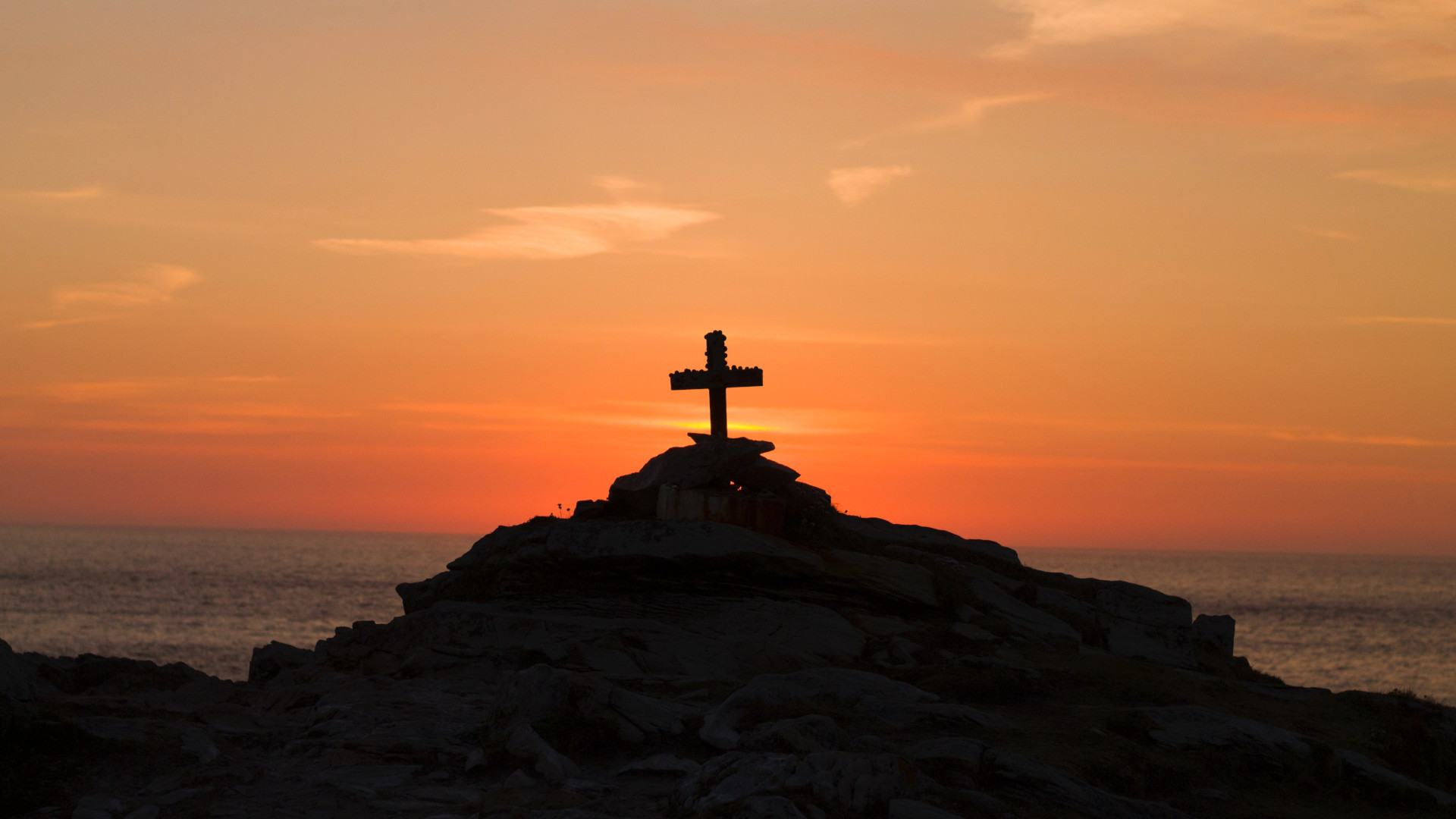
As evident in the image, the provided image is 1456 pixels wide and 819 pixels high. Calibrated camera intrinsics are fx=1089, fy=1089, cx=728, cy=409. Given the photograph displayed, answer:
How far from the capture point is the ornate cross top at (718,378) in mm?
25578

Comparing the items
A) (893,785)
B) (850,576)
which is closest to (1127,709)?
(893,785)

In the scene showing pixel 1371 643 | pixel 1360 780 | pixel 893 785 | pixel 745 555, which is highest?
pixel 745 555

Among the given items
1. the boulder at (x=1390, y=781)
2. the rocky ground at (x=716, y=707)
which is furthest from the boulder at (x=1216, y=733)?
the boulder at (x=1390, y=781)

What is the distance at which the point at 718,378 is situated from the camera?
2556cm

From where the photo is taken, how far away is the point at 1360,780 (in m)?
14.6

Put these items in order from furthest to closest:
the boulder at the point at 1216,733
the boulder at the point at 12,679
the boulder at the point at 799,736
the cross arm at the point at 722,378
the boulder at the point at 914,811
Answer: the cross arm at the point at 722,378
the boulder at the point at 1216,733
the boulder at the point at 12,679
the boulder at the point at 799,736
the boulder at the point at 914,811

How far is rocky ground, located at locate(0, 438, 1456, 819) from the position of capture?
1228cm

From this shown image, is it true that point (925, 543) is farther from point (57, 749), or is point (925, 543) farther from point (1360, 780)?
point (57, 749)

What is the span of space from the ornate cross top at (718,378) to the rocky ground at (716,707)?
47.1 inches

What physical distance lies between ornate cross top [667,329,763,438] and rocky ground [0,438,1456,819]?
47.1 inches

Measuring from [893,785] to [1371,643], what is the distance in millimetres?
103100

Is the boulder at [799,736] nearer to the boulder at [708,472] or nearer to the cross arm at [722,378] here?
the boulder at [708,472]

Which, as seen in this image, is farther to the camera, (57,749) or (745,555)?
(745,555)

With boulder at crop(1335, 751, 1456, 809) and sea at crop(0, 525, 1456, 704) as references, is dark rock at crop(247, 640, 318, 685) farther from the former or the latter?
sea at crop(0, 525, 1456, 704)
